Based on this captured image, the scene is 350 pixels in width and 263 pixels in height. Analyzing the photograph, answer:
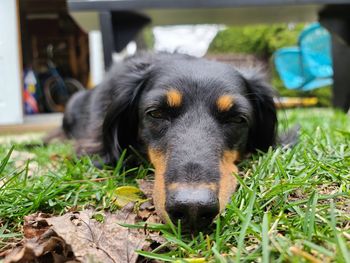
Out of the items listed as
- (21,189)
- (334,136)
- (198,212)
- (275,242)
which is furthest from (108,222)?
(334,136)

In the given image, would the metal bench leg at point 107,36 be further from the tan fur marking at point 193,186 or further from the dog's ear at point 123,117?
the tan fur marking at point 193,186

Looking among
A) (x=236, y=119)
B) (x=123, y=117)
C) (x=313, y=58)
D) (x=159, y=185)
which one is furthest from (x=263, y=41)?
(x=159, y=185)

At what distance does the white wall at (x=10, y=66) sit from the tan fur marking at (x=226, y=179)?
6.42 m

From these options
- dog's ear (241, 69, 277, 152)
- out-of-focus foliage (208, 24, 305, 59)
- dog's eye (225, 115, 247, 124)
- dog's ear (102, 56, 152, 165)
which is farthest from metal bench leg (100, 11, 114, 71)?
out-of-focus foliage (208, 24, 305, 59)

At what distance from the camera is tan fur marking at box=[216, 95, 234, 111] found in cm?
237

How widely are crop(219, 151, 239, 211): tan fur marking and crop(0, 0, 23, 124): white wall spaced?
6421 millimetres

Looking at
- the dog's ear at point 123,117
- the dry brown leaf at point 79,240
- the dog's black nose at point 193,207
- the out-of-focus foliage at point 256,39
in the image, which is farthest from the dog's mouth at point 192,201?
the out-of-focus foliage at point 256,39

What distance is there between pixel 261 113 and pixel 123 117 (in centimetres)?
99

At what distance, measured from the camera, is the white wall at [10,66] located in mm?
7832

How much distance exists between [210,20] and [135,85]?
3202mm

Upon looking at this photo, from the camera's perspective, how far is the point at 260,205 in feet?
5.47

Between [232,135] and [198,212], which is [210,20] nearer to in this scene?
[232,135]

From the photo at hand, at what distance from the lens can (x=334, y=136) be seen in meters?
2.88

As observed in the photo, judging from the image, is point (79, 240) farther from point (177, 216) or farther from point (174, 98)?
point (174, 98)
